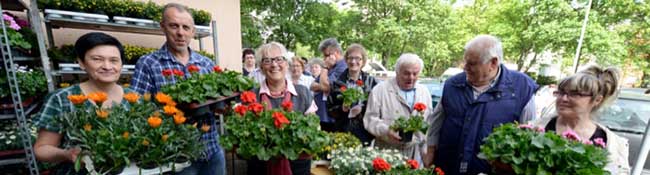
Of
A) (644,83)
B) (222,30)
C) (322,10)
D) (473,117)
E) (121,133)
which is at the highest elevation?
(322,10)

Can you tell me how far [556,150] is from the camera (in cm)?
100

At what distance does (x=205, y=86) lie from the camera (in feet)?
4.30

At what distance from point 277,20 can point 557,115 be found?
8.51 m

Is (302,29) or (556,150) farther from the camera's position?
(302,29)

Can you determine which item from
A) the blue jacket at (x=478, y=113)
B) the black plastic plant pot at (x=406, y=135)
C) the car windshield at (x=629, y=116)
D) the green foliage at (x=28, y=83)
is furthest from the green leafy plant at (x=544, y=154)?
the car windshield at (x=629, y=116)

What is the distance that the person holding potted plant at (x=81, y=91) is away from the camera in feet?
3.54

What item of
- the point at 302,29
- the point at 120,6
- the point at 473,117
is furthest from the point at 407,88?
the point at 302,29

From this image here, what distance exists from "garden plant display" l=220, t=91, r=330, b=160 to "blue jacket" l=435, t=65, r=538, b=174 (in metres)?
1.12

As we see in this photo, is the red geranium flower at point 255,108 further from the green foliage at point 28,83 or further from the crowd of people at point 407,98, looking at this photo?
the green foliage at point 28,83

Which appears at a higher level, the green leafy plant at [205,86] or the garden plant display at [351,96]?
the green leafy plant at [205,86]

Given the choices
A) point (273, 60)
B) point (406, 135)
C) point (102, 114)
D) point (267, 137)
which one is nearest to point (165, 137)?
point (102, 114)

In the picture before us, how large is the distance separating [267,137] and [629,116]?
16.3 feet

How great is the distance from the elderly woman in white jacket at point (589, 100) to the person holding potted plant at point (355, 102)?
1390mm

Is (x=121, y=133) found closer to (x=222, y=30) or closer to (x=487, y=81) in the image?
(x=487, y=81)
